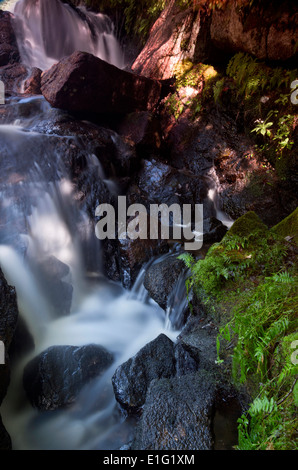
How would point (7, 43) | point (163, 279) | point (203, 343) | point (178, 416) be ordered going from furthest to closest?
point (7, 43) → point (163, 279) → point (203, 343) → point (178, 416)

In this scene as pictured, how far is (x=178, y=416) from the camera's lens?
2.00 meters

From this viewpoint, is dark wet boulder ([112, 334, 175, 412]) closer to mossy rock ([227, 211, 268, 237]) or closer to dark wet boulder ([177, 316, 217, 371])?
dark wet boulder ([177, 316, 217, 371])

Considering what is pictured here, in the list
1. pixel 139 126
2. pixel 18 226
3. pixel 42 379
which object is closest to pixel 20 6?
pixel 139 126

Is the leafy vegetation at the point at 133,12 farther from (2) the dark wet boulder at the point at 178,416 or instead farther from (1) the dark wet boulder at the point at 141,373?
(2) the dark wet boulder at the point at 178,416

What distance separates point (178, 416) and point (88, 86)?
7469mm

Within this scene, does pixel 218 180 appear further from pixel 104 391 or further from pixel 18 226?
pixel 104 391

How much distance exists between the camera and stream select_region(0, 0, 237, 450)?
2.84 metres

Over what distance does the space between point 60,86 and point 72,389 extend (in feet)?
22.3

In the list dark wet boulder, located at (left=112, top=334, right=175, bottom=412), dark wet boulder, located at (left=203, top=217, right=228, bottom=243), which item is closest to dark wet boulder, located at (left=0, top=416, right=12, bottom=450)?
dark wet boulder, located at (left=112, top=334, right=175, bottom=412)

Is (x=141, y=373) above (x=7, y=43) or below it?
below

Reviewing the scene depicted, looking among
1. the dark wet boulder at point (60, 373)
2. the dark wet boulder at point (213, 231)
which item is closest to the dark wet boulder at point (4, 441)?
the dark wet boulder at point (60, 373)

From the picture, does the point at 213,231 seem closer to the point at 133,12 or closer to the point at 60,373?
the point at 60,373

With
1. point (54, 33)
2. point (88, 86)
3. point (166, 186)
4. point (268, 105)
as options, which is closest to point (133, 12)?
point (54, 33)

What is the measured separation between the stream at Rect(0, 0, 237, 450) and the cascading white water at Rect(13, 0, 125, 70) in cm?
573
